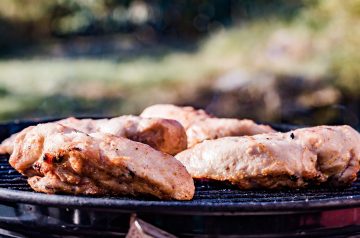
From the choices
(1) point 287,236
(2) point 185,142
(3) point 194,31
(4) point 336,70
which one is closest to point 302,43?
(4) point 336,70

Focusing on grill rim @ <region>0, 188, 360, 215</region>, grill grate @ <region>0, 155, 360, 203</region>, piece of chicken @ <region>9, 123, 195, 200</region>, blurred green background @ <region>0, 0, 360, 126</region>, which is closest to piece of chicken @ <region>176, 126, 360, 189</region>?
grill grate @ <region>0, 155, 360, 203</region>

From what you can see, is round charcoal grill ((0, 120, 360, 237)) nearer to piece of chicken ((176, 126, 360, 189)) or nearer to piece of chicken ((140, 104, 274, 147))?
piece of chicken ((176, 126, 360, 189))

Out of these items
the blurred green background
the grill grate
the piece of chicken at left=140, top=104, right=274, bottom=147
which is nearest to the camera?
the grill grate

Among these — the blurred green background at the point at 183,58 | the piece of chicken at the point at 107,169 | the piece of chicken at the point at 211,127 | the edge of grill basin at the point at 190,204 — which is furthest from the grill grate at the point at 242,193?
the blurred green background at the point at 183,58

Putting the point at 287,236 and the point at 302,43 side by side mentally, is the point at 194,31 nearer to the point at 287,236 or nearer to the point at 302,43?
the point at 302,43

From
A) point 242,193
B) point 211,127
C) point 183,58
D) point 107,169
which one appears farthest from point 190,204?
point 183,58

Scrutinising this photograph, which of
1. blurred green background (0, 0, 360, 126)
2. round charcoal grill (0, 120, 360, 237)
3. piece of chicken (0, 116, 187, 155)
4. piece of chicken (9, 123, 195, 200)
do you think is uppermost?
blurred green background (0, 0, 360, 126)

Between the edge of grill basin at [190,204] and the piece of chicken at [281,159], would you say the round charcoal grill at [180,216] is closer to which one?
the edge of grill basin at [190,204]

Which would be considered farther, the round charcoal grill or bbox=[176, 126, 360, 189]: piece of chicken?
bbox=[176, 126, 360, 189]: piece of chicken
